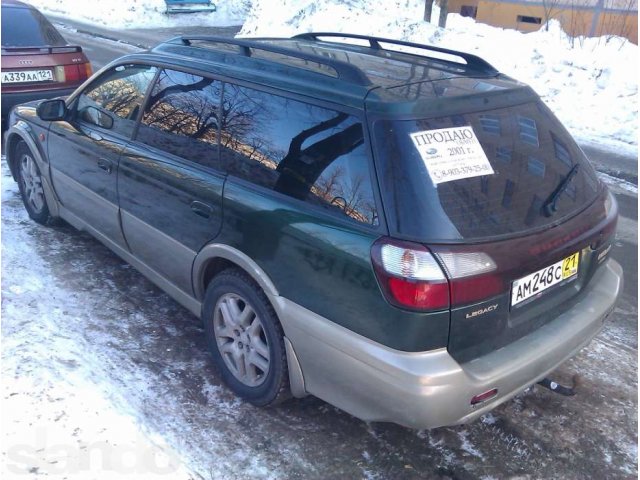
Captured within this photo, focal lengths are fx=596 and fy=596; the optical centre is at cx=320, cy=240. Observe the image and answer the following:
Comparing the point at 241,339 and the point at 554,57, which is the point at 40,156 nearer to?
the point at 241,339

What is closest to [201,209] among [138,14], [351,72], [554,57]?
[351,72]

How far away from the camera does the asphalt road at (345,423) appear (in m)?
2.89

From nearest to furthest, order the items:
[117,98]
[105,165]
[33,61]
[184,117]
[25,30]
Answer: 1. [184,117]
2. [105,165]
3. [117,98]
4. [33,61]
5. [25,30]

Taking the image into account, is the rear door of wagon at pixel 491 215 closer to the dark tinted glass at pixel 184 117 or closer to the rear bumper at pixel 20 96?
the dark tinted glass at pixel 184 117

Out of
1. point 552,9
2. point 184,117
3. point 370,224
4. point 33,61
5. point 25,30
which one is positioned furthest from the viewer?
point 552,9

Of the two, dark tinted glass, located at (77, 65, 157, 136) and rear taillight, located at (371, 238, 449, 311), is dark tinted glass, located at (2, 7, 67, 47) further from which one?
rear taillight, located at (371, 238, 449, 311)

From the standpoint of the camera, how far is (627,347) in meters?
3.96

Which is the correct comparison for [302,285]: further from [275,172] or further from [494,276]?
[494,276]

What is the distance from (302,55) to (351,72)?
1.62 feet

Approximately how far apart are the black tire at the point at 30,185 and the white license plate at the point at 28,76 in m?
2.34

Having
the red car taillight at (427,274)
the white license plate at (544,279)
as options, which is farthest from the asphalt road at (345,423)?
the red car taillight at (427,274)

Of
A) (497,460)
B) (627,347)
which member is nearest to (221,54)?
(497,460)

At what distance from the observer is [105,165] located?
13.3ft

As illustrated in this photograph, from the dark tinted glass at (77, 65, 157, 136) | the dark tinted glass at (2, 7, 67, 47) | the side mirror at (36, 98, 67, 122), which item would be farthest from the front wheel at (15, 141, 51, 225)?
the dark tinted glass at (2, 7, 67, 47)
